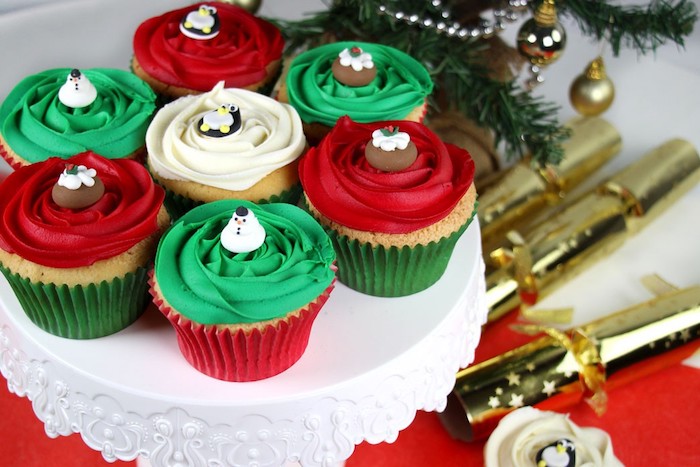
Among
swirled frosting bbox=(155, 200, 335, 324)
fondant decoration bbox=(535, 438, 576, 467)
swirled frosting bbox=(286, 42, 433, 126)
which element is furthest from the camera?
fondant decoration bbox=(535, 438, 576, 467)

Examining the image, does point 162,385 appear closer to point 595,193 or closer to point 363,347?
point 363,347

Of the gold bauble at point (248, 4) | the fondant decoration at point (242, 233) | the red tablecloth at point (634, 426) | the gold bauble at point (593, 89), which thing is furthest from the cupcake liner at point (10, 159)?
the gold bauble at point (593, 89)

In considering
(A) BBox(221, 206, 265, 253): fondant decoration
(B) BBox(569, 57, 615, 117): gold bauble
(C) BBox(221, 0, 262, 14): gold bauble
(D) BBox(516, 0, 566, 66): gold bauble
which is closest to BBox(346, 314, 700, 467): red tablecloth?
(B) BBox(569, 57, 615, 117): gold bauble

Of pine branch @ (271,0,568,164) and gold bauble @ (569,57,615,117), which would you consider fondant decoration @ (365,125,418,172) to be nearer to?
pine branch @ (271,0,568,164)

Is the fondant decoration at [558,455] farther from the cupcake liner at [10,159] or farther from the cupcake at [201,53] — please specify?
the cupcake liner at [10,159]

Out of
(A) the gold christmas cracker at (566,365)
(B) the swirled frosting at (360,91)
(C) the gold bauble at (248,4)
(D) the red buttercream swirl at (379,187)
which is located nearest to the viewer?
(D) the red buttercream swirl at (379,187)

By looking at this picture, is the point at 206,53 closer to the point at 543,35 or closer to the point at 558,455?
the point at 543,35

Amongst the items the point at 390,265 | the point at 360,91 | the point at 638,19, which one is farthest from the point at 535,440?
the point at 638,19
